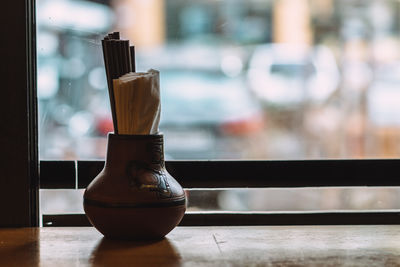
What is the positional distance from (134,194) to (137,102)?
0.61 ft

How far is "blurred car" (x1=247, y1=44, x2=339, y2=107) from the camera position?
5.27ft

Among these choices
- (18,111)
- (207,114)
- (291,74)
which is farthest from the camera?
(291,74)

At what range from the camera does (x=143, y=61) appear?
1.47 meters

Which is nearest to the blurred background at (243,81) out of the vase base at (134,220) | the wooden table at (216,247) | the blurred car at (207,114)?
the blurred car at (207,114)

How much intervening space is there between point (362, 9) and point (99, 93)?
77 cm

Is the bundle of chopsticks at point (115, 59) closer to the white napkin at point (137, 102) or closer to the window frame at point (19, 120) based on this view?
the white napkin at point (137, 102)

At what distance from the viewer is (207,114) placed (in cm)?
157

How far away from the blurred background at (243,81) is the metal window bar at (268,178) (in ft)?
0.10

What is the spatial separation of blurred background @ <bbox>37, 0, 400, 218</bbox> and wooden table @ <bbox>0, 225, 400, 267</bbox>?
0.21m

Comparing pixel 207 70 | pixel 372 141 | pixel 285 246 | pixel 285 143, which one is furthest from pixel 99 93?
pixel 372 141

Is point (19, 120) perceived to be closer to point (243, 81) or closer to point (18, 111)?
point (18, 111)

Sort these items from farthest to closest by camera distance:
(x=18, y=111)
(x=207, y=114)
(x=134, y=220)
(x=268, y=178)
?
(x=207, y=114) < (x=268, y=178) < (x=18, y=111) < (x=134, y=220)

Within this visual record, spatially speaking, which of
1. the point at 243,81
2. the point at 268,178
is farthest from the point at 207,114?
the point at 268,178

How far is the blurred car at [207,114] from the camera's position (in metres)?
1.49
